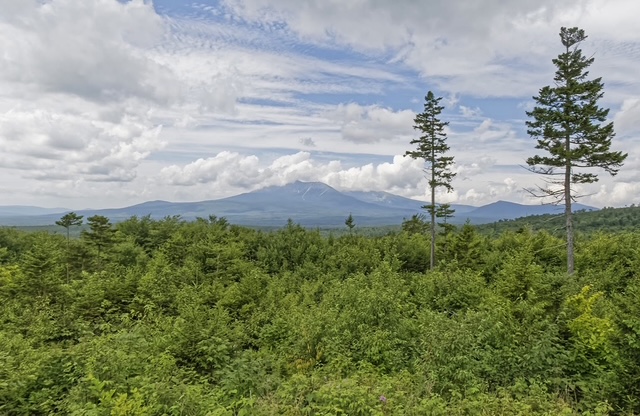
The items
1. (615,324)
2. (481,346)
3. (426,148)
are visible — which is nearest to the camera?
(615,324)

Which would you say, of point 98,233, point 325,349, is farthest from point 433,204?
point 98,233

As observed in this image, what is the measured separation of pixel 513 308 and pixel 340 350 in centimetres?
470

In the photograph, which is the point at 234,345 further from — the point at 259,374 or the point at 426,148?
the point at 426,148

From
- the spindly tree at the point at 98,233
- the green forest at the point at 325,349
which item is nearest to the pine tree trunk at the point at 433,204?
the green forest at the point at 325,349

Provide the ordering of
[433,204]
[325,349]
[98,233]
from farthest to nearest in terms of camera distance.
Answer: [433,204] → [98,233] → [325,349]

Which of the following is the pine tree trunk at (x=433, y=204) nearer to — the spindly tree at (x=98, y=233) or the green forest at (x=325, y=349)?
the green forest at (x=325, y=349)

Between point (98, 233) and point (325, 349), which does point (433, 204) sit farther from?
point (98, 233)

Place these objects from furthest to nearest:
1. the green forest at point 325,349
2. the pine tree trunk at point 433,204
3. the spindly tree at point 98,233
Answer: the pine tree trunk at point 433,204
the spindly tree at point 98,233
the green forest at point 325,349

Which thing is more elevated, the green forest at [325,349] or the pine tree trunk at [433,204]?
the pine tree trunk at [433,204]

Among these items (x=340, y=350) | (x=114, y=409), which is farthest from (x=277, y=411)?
(x=340, y=350)

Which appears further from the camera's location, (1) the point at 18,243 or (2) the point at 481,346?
(1) the point at 18,243

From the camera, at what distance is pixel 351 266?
25141mm

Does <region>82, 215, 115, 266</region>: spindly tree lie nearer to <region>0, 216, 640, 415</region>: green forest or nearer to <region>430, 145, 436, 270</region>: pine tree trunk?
<region>0, 216, 640, 415</region>: green forest

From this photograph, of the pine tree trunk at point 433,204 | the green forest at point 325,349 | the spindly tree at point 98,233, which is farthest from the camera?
the pine tree trunk at point 433,204
